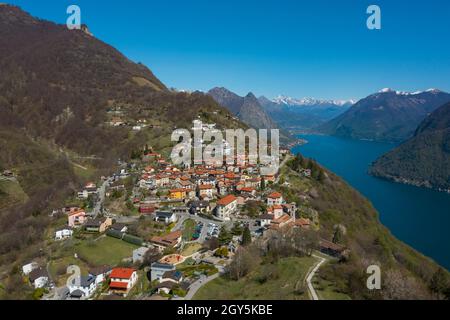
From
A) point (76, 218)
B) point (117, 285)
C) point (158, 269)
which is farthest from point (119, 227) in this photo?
point (158, 269)

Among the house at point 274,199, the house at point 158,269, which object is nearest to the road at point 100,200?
the house at point 158,269

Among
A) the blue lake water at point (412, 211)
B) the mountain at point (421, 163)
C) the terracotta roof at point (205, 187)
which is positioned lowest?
the blue lake water at point (412, 211)

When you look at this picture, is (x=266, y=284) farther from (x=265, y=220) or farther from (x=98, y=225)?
(x=98, y=225)

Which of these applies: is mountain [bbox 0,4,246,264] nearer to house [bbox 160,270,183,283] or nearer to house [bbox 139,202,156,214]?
house [bbox 139,202,156,214]

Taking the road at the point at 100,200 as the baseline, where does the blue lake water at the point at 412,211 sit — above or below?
below

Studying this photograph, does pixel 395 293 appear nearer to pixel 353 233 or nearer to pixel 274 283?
pixel 274 283

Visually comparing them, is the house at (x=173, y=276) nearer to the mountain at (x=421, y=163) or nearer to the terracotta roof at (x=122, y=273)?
the terracotta roof at (x=122, y=273)

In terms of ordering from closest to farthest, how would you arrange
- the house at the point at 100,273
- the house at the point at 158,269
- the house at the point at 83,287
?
the house at the point at 83,287
the house at the point at 158,269
the house at the point at 100,273
